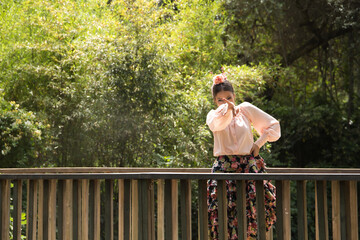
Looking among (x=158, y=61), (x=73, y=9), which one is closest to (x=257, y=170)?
(x=158, y=61)

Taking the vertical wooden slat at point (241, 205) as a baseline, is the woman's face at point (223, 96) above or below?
above

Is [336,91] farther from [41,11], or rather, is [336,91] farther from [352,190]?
[352,190]

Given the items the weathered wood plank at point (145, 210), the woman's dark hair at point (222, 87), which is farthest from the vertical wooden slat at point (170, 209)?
the woman's dark hair at point (222, 87)

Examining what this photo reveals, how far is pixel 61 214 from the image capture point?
370 cm

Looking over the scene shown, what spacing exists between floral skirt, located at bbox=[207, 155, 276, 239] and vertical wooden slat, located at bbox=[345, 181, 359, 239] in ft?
2.00

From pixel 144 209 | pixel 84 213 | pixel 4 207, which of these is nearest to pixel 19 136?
pixel 4 207

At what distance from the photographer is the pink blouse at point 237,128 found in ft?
11.8

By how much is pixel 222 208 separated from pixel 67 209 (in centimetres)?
109

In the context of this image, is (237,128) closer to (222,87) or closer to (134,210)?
(222,87)

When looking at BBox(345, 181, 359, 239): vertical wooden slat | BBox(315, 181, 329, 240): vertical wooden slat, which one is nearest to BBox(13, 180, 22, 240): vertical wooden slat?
BBox(315, 181, 329, 240): vertical wooden slat

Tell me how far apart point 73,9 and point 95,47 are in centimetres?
135

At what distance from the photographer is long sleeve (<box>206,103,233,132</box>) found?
3.56m

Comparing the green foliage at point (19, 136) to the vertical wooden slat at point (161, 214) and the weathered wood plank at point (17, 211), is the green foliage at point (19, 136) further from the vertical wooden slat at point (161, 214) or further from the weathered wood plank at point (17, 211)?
the vertical wooden slat at point (161, 214)

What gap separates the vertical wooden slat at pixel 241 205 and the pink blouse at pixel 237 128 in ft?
1.62
